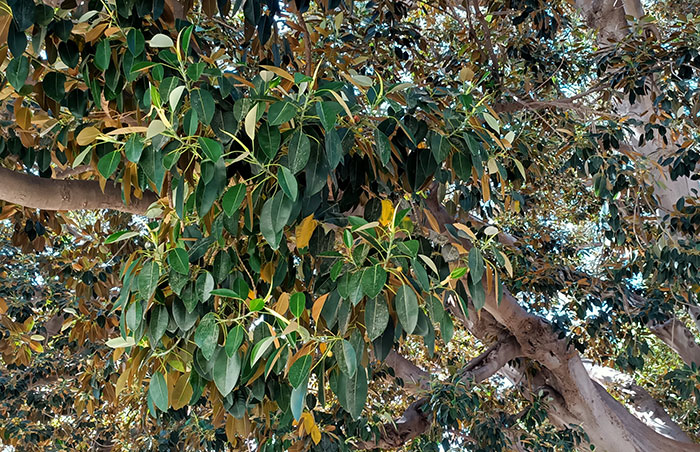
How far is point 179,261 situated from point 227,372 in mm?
268

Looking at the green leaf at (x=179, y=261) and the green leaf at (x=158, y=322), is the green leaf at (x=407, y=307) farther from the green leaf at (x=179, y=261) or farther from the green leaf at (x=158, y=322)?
the green leaf at (x=158, y=322)

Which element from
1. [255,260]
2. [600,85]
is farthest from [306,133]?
[600,85]

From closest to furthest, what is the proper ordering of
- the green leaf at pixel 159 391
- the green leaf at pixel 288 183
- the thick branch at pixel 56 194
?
the green leaf at pixel 288 183 < the green leaf at pixel 159 391 < the thick branch at pixel 56 194

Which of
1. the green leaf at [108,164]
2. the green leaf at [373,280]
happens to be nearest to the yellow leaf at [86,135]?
the green leaf at [108,164]

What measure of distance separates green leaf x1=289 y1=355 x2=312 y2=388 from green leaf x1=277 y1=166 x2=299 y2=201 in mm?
345

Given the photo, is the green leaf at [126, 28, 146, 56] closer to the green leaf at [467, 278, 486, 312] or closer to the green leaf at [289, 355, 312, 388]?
the green leaf at [289, 355, 312, 388]

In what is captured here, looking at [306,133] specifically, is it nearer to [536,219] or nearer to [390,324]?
[390,324]

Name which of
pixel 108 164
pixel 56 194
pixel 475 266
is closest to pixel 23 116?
pixel 56 194

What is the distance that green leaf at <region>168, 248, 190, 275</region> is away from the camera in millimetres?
1413

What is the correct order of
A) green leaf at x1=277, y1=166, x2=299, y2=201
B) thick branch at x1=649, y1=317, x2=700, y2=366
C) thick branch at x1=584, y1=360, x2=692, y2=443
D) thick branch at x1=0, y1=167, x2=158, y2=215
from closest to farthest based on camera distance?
green leaf at x1=277, y1=166, x2=299, y2=201 < thick branch at x1=0, y1=167, x2=158, y2=215 < thick branch at x1=649, y1=317, x2=700, y2=366 < thick branch at x1=584, y1=360, x2=692, y2=443

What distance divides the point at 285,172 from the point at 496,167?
0.69 meters

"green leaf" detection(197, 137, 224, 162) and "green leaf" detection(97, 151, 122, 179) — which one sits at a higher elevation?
"green leaf" detection(197, 137, 224, 162)

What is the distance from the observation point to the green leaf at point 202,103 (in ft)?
4.48

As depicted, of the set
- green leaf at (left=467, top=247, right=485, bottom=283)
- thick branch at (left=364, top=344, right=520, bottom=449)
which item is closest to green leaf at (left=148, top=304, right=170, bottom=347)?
green leaf at (left=467, top=247, right=485, bottom=283)
